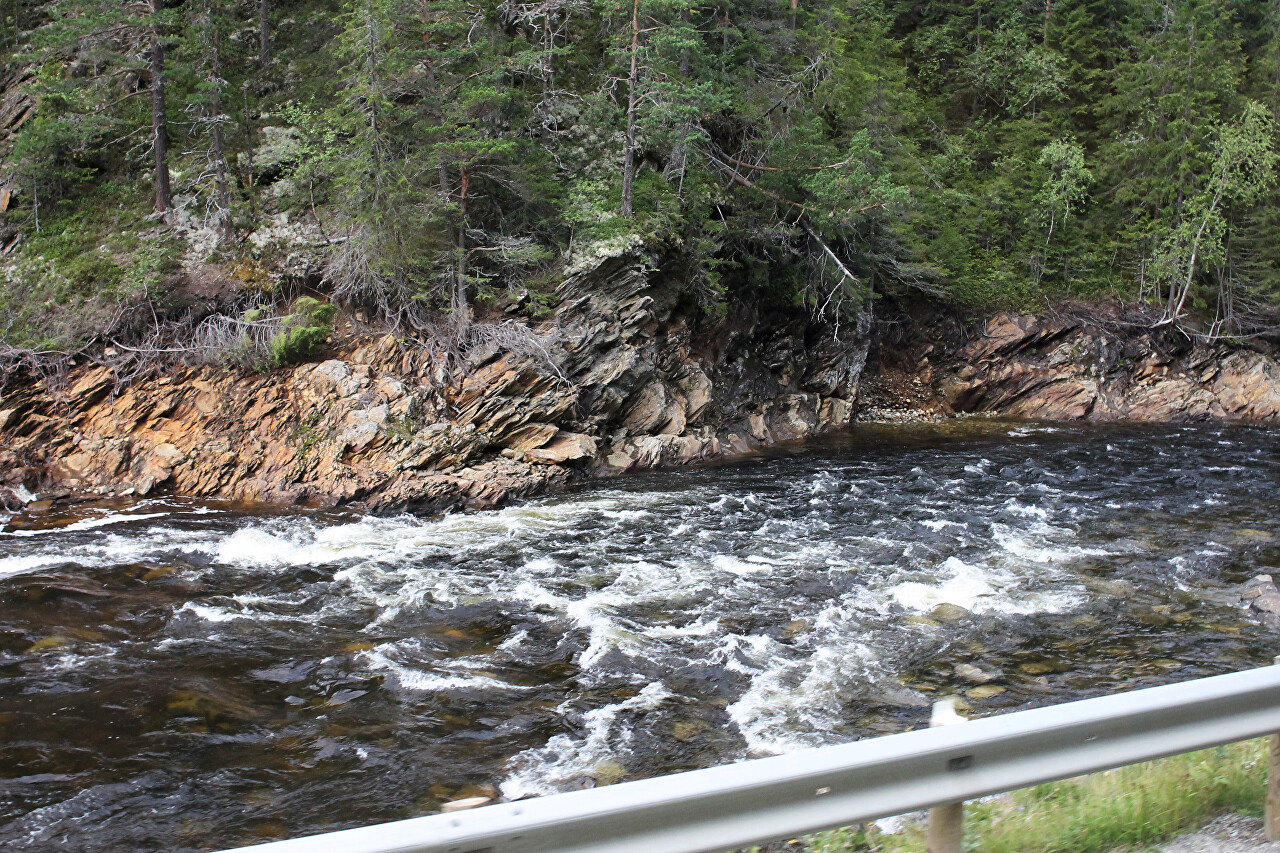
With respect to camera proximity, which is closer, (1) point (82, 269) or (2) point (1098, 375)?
(1) point (82, 269)

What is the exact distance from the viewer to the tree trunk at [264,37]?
2216cm

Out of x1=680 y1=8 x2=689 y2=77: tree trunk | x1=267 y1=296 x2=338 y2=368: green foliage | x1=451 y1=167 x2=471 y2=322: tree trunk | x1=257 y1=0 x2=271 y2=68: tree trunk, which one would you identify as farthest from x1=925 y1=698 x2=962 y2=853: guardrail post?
x1=257 y1=0 x2=271 y2=68: tree trunk

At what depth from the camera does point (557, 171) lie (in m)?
19.1

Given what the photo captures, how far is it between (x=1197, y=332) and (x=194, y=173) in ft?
94.0

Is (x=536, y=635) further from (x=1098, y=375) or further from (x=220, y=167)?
(x=1098, y=375)

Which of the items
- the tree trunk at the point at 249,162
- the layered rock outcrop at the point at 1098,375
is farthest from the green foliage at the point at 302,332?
the layered rock outcrop at the point at 1098,375

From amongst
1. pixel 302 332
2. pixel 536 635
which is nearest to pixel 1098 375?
pixel 302 332

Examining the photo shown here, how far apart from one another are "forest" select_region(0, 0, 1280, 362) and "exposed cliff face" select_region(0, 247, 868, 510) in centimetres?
101

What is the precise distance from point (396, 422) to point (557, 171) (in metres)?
7.45

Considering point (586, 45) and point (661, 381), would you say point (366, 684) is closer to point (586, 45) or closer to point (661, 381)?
point (661, 381)

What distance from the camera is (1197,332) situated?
26031 mm

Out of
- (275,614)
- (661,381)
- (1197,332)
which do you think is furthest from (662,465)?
(1197,332)

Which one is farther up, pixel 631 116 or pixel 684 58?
pixel 684 58

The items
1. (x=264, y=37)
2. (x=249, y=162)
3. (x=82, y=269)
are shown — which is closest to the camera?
Answer: (x=82, y=269)
